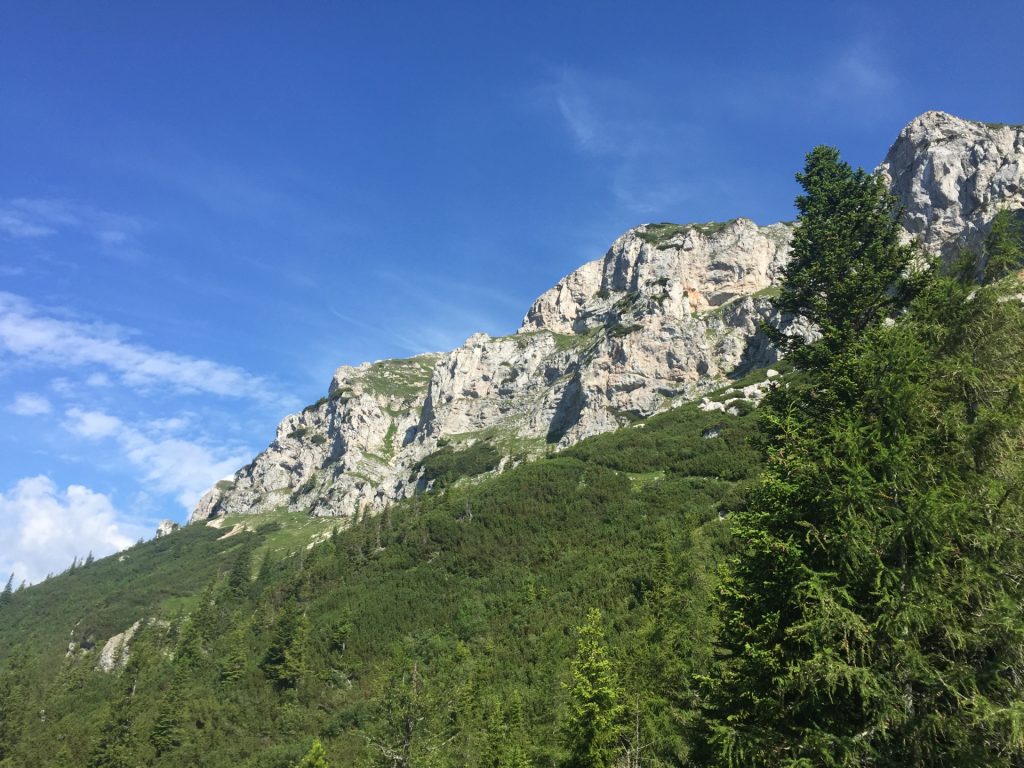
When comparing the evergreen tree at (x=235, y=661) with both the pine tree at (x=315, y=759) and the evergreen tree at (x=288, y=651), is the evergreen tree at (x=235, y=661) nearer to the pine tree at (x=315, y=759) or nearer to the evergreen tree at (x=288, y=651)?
the evergreen tree at (x=288, y=651)

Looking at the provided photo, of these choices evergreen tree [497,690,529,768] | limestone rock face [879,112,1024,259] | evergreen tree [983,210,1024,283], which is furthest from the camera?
limestone rock face [879,112,1024,259]

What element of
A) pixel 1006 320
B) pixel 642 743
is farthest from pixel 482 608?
pixel 1006 320

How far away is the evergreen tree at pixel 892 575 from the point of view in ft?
40.3

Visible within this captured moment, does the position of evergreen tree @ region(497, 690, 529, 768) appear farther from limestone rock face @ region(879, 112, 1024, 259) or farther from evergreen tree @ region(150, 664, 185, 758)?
limestone rock face @ region(879, 112, 1024, 259)

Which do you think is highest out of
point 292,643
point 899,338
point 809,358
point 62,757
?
point 809,358

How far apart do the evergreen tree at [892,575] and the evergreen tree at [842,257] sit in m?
5.21

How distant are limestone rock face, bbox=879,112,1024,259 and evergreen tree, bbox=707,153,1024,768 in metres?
193

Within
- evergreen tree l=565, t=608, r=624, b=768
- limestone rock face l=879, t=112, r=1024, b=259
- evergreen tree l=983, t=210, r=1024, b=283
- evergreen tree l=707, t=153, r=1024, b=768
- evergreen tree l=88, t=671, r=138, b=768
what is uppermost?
limestone rock face l=879, t=112, r=1024, b=259

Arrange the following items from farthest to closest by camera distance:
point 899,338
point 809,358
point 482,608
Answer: point 482,608, point 809,358, point 899,338

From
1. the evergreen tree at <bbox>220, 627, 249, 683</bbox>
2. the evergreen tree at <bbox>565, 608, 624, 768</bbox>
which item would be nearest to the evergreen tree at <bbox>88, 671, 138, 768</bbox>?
the evergreen tree at <bbox>220, 627, 249, 683</bbox>

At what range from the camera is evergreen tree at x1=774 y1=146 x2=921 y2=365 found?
926 inches

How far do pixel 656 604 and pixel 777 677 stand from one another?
47.5 m

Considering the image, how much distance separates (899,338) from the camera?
639 inches

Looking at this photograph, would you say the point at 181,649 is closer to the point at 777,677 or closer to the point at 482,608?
the point at 482,608
